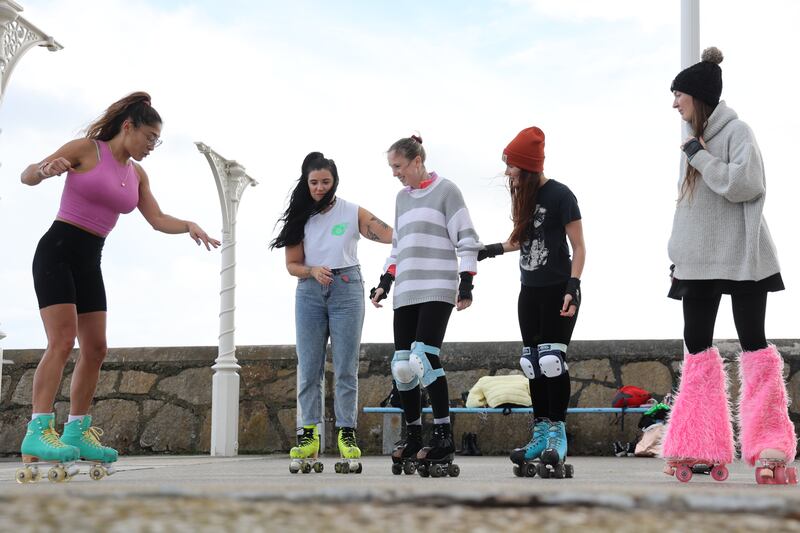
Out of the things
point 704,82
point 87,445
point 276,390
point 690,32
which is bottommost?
point 87,445

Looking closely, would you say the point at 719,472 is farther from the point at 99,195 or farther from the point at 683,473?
the point at 99,195

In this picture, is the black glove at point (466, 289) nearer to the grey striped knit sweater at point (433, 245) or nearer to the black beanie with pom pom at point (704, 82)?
the grey striped knit sweater at point (433, 245)

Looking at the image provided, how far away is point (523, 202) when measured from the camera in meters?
4.27

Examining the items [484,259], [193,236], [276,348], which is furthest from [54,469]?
[276,348]

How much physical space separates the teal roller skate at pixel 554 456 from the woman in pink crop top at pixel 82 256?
1756 mm

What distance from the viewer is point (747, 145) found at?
12.1 feet

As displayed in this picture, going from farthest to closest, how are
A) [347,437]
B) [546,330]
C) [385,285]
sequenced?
[347,437]
[385,285]
[546,330]

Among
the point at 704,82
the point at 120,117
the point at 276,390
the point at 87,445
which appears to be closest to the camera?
the point at 704,82

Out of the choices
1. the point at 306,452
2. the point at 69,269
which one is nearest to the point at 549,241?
the point at 306,452

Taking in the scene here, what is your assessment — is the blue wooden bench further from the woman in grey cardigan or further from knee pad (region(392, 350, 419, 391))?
the woman in grey cardigan

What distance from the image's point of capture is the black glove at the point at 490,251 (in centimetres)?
445

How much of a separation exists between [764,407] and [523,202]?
1.34m

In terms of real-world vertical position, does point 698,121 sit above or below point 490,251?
above

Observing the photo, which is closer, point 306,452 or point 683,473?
point 683,473
